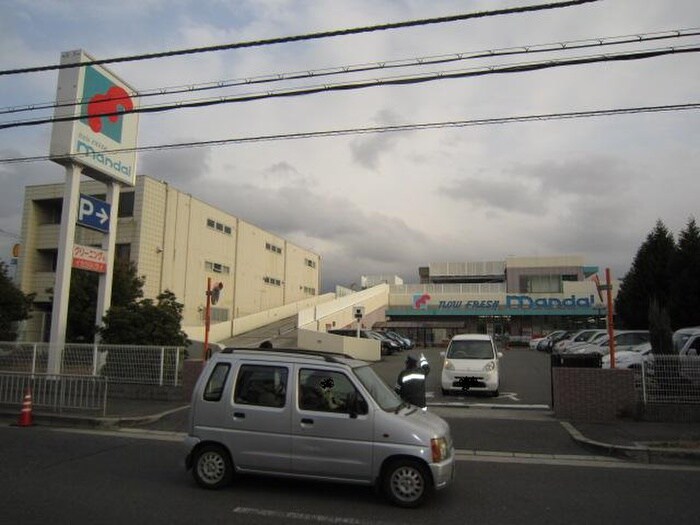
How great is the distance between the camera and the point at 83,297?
75.9ft

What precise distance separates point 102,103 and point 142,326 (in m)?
6.78

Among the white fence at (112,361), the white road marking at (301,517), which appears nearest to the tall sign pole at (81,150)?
the white fence at (112,361)

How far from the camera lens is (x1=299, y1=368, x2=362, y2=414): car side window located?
22.3ft

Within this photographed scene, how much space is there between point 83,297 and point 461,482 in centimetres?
1968

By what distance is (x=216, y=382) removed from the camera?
727cm

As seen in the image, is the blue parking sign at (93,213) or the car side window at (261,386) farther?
the blue parking sign at (93,213)

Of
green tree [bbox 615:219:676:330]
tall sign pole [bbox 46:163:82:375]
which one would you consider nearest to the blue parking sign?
tall sign pole [bbox 46:163:82:375]

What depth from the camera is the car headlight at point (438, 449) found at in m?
6.40

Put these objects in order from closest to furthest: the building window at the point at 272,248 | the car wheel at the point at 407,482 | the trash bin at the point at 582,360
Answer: the car wheel at the point at 407,482
the trash bin at the point at 582,360
the building window at the point at 272,248

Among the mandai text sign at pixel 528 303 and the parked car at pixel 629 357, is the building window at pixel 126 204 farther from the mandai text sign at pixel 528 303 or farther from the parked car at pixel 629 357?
the mandai text sign at pixel 528 303

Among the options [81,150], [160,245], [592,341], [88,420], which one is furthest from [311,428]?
[160,245]

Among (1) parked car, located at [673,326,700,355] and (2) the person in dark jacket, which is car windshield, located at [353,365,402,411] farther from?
(1) parked car, located at [673,326,700,355]

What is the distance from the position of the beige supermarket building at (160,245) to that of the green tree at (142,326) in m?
17.0

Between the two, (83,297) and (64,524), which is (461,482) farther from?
(83,297)
